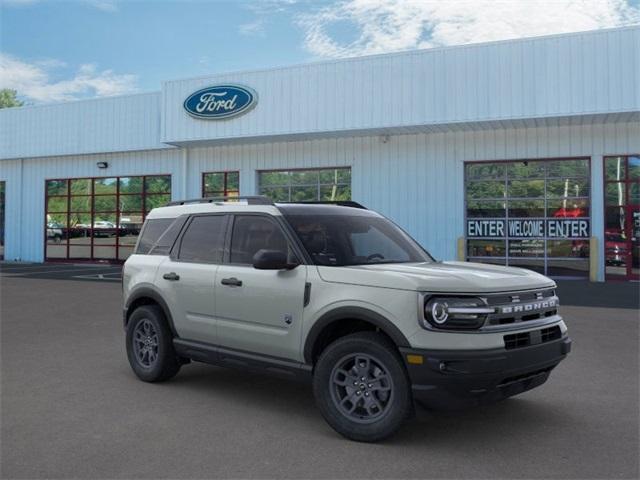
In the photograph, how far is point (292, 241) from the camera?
512 cm

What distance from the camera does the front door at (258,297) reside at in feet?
16.2

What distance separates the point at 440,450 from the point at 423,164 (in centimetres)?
1558

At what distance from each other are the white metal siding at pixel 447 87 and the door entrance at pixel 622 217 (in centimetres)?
234

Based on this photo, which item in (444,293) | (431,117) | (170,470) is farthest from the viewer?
(431,117)

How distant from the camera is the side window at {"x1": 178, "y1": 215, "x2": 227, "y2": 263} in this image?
5.81 m

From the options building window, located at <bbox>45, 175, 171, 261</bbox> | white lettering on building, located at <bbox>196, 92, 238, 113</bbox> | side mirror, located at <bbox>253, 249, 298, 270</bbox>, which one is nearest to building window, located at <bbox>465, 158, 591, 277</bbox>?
white lettering on building, located at <bbox>196, 92, 238, 113</bbox>

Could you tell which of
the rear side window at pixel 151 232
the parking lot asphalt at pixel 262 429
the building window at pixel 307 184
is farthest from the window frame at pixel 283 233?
the building window at pixel 307 184

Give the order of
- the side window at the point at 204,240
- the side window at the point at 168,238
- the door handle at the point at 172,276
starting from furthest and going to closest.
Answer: the side window at the point at 168,238 < the door handle at the point at 172,276 < the side window at the point at 204,240

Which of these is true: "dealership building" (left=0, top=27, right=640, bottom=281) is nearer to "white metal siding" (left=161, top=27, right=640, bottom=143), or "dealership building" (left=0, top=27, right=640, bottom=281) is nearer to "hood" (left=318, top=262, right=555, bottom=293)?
"white metal siding" (left=161, top=27, right=640, bottom=143)

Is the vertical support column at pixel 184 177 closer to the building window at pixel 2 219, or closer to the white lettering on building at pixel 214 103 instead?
the white lettering on building at pixel 214 103

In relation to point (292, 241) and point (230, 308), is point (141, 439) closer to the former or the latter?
point (230, 308)

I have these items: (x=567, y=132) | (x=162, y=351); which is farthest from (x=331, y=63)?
(x=162, y=351)

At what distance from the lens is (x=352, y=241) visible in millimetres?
5391

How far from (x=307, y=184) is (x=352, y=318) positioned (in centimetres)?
1680
